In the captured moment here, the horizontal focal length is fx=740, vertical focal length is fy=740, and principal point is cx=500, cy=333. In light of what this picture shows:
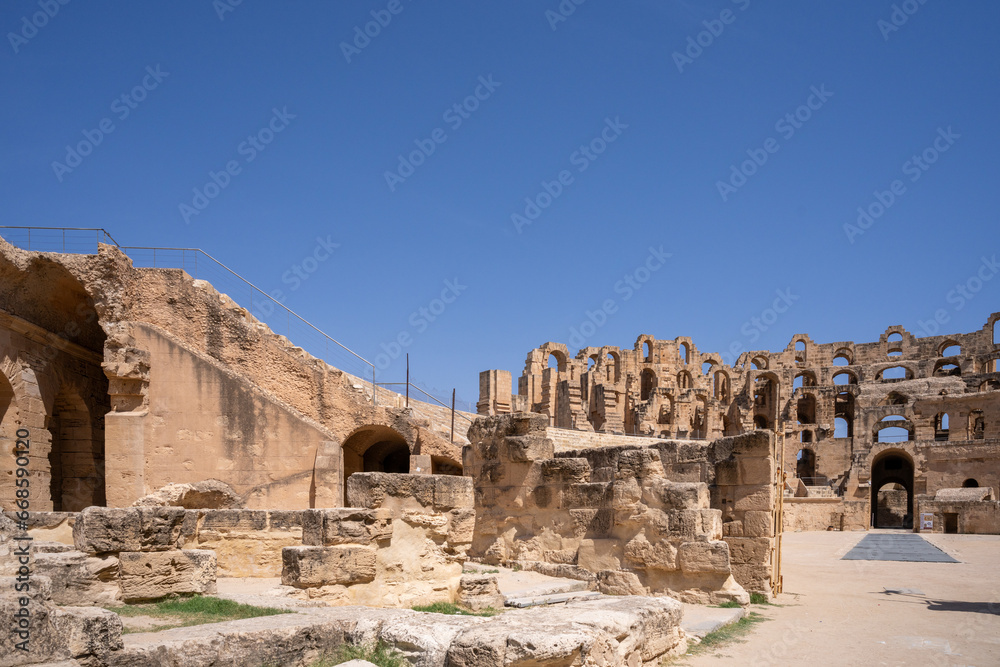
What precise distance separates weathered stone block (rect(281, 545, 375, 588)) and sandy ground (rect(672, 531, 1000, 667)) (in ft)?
9.43

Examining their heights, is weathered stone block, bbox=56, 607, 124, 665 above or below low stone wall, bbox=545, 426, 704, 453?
above

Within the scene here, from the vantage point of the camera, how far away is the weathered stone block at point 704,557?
795 centimetres

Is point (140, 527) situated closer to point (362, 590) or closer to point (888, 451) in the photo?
point (362, 590)

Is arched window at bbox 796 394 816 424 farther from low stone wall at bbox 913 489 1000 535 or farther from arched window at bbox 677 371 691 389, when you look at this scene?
low stone wall at bbox 913 489 1000 535

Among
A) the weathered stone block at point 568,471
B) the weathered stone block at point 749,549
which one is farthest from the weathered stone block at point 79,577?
the weathered stone block at point 749,549

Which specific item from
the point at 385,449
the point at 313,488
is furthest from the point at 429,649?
the point at 385,449

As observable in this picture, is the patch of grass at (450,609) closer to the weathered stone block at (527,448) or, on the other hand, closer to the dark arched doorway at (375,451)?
the weathered stone block at (527,448)

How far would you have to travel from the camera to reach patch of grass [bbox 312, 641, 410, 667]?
4.42 m

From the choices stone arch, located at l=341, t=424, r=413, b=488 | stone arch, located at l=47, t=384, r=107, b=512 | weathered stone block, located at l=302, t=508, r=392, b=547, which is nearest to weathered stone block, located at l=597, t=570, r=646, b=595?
weathered stone block, located at l=302, t=508, r=392, b=547

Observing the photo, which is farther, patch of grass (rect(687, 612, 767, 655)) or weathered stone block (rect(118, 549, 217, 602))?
weathered stone block (rect(118, 549, 217, 602))

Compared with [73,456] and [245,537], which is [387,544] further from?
[73,456]

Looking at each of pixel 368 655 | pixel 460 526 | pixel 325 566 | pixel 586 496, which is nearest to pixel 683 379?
pixel 586 496

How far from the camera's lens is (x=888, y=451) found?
38.0 m

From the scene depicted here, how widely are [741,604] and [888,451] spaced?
114 feet
